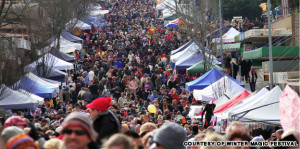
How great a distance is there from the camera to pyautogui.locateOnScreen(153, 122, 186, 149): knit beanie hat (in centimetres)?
752

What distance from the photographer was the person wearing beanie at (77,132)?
686cm

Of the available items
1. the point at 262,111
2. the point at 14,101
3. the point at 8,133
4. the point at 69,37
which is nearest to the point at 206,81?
the point at 14,101

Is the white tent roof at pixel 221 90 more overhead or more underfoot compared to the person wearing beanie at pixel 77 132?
more underfoot

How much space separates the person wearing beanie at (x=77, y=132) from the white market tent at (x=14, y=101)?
672 inches

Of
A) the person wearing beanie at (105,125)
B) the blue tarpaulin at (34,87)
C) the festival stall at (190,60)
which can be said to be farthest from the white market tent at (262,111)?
the festival stall at (190,60)

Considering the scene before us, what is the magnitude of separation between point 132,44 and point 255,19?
26192 mm

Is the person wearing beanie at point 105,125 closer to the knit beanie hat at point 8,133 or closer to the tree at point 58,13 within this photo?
the knit beanie hat at point 8,133

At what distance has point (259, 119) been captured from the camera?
1659cm

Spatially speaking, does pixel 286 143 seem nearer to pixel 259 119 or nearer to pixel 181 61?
pixel 259 119

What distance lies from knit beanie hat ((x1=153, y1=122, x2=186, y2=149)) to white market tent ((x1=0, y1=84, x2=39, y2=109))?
16703 millimetres

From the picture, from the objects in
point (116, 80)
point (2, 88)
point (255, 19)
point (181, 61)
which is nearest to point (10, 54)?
point (2, 88)

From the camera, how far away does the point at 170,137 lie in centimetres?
759

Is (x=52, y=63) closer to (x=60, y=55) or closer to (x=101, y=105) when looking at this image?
(x=60, y=55)

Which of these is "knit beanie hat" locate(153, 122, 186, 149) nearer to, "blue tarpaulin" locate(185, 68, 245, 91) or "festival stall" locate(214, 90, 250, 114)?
"festival stall" locate(214, 90, 250, 114)
